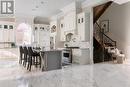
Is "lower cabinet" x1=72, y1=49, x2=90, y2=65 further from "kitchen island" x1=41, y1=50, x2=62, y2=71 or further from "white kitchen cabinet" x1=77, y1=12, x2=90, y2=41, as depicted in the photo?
"kitchen island" x1=41, y1=50, x2=62, y2=71

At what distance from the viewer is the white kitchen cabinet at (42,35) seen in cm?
1293

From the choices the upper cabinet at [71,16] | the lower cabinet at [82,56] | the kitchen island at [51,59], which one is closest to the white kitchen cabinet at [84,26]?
the upper cabinet at [71,16]

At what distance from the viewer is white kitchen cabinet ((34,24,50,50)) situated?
42.4 feet

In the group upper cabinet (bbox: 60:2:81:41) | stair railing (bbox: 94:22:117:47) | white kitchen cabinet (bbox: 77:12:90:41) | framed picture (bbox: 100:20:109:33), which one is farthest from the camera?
framed picture (bbox: 100:20:109:33)

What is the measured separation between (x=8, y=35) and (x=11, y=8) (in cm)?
535

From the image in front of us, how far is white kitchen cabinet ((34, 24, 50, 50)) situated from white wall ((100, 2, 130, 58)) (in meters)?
5.47

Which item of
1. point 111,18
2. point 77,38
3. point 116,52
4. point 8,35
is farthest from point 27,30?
point 116,52

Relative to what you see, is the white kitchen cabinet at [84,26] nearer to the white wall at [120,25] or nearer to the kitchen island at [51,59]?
the kitchen island at [51,59]

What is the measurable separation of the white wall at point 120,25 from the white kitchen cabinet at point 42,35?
547 centimetres

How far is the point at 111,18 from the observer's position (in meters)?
10.4

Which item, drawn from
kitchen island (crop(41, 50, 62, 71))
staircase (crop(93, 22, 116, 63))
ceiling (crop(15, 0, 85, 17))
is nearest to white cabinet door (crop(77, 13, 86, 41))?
ceiling (crop(15, 0, 85, 17))

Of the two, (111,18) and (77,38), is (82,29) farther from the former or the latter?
(111,18)

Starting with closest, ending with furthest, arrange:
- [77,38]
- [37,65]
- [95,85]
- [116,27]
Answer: [95,85] < [37,65] < [77,38] < [116,27]

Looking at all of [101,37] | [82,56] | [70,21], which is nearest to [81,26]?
[70,21]
